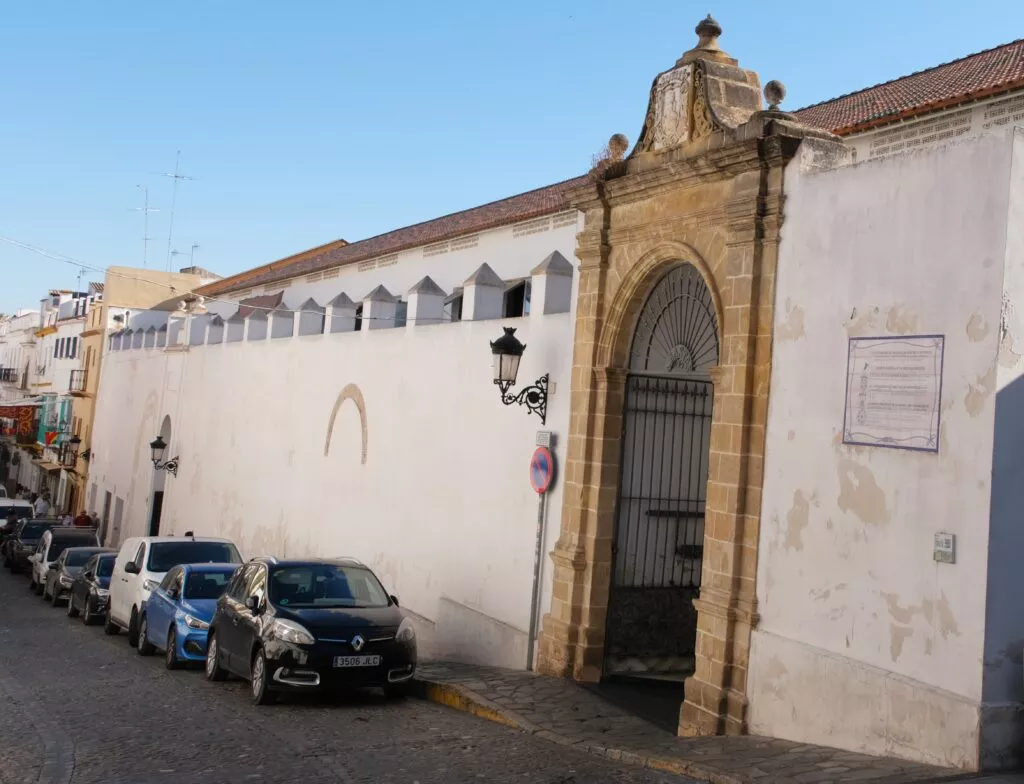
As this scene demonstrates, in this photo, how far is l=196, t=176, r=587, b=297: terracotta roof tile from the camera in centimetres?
1820

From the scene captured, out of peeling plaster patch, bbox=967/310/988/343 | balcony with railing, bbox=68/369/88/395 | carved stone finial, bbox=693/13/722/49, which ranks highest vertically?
carved stone finial, bbox=693/13/722/49

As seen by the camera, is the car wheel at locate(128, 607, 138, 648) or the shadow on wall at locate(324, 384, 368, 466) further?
the shadow on wall at locate(324, 384, 368, 466)

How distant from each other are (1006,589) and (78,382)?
141 feet

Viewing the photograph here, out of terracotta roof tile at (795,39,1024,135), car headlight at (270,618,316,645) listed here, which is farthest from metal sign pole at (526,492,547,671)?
terracotta roof tile at (795,39,1024,135)

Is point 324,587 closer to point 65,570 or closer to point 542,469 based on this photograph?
point 542,469

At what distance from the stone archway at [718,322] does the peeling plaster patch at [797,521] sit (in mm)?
387

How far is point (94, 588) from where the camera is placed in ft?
65.5

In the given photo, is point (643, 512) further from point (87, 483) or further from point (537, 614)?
point (87, 483)

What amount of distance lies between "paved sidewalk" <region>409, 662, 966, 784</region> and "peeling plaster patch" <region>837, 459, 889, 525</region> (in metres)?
1.64

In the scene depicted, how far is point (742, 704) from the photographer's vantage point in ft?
29.2

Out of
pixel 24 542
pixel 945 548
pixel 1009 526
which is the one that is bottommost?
pixel 24 542

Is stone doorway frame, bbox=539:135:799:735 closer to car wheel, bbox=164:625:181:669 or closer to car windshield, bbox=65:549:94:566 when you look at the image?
car wheel, bbox=164:625:181:669

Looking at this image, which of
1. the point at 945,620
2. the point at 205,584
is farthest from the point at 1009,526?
the point at 205,584

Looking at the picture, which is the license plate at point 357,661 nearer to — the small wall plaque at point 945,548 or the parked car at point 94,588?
the small wall plaque at point 945,548
